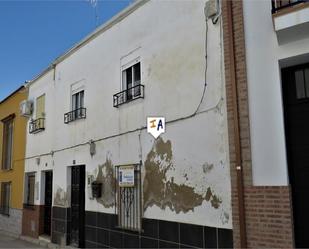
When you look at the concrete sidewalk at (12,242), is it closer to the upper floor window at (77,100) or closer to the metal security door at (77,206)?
the metal security door at (77,206)

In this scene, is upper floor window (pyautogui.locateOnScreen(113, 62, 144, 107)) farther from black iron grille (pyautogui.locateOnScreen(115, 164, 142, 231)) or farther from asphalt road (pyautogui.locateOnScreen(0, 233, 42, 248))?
asphalt road (pyautogui.locateOnScreen(0, 233, 42, 248))

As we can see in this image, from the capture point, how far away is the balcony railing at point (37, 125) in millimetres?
14497

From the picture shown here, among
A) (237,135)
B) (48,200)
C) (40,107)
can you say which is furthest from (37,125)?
(237,135)

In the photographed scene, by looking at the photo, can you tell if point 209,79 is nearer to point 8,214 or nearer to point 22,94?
point 22,94

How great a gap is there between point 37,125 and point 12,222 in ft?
15.8

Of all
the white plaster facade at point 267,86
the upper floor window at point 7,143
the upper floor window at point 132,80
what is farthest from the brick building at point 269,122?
the upper floor window at point 7,143

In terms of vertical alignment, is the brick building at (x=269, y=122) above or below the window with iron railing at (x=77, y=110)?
below

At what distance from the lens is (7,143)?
1902 centimetres

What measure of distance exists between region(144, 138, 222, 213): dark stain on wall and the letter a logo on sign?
0.17 metres

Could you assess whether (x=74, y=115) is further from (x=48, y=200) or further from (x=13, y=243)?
(x=13, y=243)

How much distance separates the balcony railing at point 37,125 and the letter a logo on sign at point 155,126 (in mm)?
6706

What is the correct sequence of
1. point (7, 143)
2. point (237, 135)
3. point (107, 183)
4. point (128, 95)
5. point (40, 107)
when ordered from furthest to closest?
point (7, 143), point (40, 107), point (107, 183), point (128, 95), point (237, 135)

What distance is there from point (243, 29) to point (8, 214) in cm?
1430

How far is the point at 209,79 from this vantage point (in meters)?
7.36
